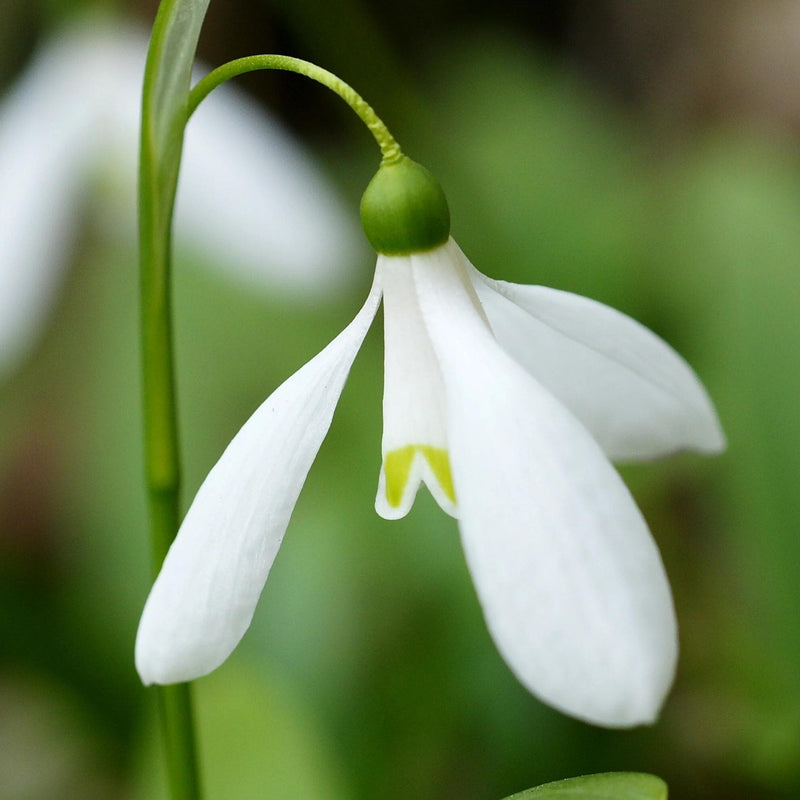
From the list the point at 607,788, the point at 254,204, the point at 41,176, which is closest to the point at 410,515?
the point at 254,204

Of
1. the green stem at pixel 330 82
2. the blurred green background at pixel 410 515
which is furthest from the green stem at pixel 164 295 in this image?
the blurred green background at pixel 410 515

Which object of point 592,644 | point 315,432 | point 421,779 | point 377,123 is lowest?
point 421,779

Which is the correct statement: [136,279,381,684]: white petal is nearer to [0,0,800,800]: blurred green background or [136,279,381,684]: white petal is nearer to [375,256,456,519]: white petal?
[375,256,456,519]: white petal

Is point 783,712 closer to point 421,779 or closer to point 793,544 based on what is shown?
point 793,544

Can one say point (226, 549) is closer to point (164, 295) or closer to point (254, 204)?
point (164, 295)

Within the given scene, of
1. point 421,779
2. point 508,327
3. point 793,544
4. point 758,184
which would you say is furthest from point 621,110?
point 508,327
